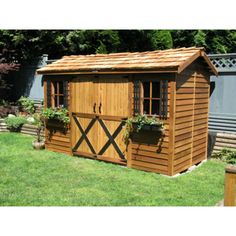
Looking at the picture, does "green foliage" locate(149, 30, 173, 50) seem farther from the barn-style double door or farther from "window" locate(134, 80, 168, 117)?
"window" locate(134, 80, 168, 117)

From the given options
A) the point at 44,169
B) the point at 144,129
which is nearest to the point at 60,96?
the point at 44,169

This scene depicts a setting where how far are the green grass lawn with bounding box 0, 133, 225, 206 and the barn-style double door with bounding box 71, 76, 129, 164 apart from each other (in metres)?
0.40

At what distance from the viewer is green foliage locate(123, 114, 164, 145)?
8961 millimetres

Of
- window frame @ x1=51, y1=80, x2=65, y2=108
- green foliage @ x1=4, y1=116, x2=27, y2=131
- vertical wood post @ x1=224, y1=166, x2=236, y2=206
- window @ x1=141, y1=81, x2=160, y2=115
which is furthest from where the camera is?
green foliage @ x1=4, y1=116, x2=27, y2=131

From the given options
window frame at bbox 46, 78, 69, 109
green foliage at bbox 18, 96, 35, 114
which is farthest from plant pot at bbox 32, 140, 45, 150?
green foliage at bbox 18, 96, 35, 114

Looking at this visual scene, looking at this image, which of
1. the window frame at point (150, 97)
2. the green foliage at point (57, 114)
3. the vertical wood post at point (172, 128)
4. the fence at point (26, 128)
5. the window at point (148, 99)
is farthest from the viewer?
the fence at point (26, 128)

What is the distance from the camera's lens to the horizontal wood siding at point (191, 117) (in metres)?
9.12

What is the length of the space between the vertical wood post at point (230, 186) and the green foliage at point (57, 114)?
22.6 ft

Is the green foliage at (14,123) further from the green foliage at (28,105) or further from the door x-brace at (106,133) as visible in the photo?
the door x-brace at (106,133)

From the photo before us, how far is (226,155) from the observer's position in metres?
11.0

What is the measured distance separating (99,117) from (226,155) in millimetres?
4309

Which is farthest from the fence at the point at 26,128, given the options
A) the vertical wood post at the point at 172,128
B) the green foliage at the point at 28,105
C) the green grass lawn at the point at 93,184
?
the vertical wood post at the point at 172,128

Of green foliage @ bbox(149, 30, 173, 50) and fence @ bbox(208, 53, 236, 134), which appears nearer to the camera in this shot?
fence @ bbox(208, 53, 236, 134)

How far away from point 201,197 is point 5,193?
435cm
